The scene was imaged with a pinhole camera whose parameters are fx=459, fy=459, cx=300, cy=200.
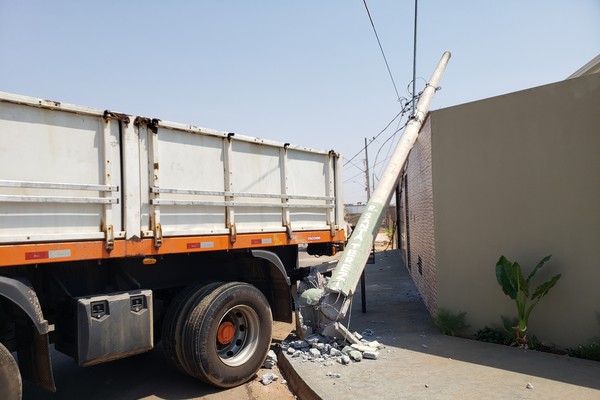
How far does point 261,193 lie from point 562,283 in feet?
13.0

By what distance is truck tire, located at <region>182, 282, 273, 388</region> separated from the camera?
4.88 m

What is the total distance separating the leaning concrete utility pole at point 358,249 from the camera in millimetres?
6043

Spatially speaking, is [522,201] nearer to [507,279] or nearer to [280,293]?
[507,279]

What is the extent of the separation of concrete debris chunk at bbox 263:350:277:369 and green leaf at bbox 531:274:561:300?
3397 mm

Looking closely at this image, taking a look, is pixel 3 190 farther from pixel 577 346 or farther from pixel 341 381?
pixel 577 346

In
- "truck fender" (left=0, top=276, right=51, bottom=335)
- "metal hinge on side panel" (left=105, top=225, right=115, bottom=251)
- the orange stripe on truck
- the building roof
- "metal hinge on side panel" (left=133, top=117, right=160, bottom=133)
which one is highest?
the building roof

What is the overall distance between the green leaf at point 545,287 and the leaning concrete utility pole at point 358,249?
2.23 meters

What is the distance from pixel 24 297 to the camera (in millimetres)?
3723

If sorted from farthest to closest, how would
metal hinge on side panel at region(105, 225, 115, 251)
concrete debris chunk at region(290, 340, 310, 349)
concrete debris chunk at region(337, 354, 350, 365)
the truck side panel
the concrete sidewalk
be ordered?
concrete debris chunk at region(290, 340, 310, 349)
concrete debris chunk at region(337, 354, 350, 365)
the concrete sidewalk
metal hinge on side panel at region(105, 225, 115, 251)
the truck side panel

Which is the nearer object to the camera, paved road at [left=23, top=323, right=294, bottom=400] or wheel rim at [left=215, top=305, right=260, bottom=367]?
paved road at [left=23, top=323, right=294, bottom=400]

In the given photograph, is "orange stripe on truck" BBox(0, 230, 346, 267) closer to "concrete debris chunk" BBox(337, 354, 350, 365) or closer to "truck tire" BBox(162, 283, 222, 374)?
"truck tire" BBox(162, 283, 222, 374)

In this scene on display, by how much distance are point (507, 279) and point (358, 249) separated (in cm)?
197

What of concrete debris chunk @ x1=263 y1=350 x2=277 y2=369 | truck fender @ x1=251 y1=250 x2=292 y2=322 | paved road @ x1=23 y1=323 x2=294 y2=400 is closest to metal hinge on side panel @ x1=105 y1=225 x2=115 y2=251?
paved road @ x1=23 y1=323 x2=294 y2=400

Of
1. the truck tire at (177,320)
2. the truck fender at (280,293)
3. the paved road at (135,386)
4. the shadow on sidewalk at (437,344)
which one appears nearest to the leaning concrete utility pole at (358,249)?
the truck fender at (280,293)
